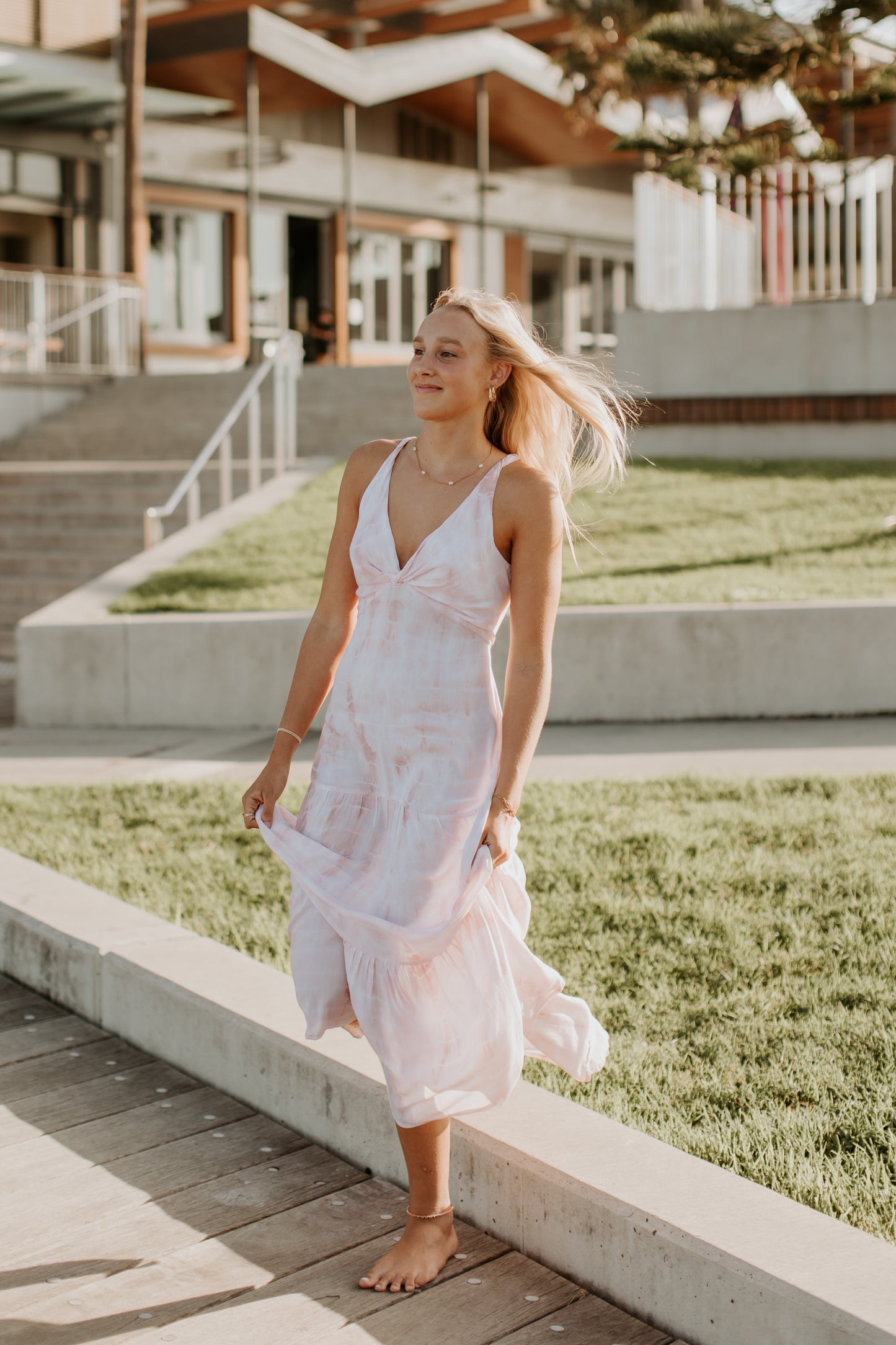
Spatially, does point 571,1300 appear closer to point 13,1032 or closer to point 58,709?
point 13,1032

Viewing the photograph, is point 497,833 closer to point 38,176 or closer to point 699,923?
point 699,923

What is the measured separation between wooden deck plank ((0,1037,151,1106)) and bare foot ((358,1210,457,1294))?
1.22 metres

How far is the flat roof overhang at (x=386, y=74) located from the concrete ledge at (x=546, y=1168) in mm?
Answer: 18691

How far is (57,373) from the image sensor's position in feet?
62.0

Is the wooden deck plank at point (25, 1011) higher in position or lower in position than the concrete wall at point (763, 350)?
lower

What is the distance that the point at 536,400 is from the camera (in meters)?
2.92

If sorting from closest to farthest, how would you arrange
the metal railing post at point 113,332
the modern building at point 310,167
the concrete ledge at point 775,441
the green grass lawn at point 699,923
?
the green grass lawn at point 699,923 < the concrete ledge at point 775,441 < the metal railing post at point 113,332 < the modern building at point 310,167

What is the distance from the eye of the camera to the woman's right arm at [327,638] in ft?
9.71

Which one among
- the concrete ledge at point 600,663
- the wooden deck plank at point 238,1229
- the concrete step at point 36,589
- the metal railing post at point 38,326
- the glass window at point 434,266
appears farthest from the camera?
the glass window at point 434,266

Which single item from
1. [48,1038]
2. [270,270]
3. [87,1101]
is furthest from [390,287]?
[87,1101]


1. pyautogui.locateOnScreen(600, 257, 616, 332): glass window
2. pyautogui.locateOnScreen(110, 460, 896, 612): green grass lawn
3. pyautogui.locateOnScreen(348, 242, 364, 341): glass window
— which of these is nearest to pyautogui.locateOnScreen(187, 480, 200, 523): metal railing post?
pyautogui.locateOnScreen(110, 460, 896, 612): green grass lawn

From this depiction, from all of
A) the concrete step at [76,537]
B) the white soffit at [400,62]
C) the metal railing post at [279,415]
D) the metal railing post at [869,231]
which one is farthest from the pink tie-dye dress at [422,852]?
the white soffit at [400,62]

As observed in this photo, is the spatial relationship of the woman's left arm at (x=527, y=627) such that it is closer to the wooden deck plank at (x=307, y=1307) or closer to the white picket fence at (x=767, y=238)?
the wooden deck plank at (x=307, y=1307)

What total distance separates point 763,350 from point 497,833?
37.4ft
